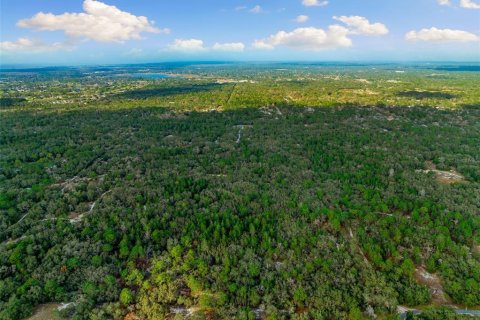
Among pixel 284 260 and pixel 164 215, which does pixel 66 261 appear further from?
pixel 284 260

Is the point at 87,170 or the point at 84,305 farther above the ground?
the point at 87,170

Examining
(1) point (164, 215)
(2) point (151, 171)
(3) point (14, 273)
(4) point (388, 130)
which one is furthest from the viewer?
(4) point (388, 130)

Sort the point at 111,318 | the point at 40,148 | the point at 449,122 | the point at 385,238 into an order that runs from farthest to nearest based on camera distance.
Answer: the point at 449,122 → the point at 40,148 → the point at 385,238 → the point at 111,318

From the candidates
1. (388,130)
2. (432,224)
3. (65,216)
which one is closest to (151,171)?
(65,216)

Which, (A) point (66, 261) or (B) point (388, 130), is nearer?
(A) point (66, 261)

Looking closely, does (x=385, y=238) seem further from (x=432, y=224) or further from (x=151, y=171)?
(x=151, y=171)

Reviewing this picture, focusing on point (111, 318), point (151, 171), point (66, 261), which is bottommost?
point (111, 318)

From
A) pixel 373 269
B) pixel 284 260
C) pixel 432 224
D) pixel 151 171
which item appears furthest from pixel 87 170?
pixel 432 224
